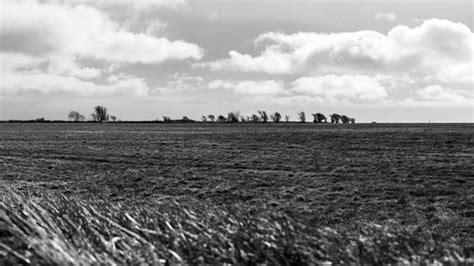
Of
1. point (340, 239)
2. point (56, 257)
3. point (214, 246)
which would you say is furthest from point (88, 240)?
point (340, 239)

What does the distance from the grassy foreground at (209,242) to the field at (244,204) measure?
17mm

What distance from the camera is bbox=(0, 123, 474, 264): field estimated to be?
511 cm

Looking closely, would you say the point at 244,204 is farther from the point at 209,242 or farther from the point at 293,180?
the point at 209,242

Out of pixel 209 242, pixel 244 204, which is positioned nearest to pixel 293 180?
pixel 244 204

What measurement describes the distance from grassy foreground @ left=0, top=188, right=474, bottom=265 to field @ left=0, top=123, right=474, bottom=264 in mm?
17

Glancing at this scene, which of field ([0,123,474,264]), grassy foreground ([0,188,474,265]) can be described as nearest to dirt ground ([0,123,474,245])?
field ([0,123,474,264])

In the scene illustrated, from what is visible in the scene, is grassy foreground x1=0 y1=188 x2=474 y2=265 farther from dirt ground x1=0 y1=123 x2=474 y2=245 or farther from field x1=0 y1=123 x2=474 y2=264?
dirt ground x1=0 y1=123 x2=474 y2=245

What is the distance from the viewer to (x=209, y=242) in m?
5.36

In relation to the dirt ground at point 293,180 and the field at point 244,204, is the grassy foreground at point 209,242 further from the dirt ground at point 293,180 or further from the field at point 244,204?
the dirt ground at point 293,180

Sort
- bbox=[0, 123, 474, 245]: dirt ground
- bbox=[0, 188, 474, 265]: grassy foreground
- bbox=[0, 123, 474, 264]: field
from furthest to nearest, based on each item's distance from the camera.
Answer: bbox=[0, 123, 474, 245]: dirt ground, bbox=[0, 123, 474, 264]: field, bbox=[0, 188, 474, 265]: grassy foreground

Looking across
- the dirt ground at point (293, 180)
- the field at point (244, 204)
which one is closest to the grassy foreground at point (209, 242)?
the field at point (244, 204)

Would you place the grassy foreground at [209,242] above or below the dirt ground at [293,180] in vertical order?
above

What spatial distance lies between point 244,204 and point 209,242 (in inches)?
400

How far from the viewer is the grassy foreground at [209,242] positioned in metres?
4.86
